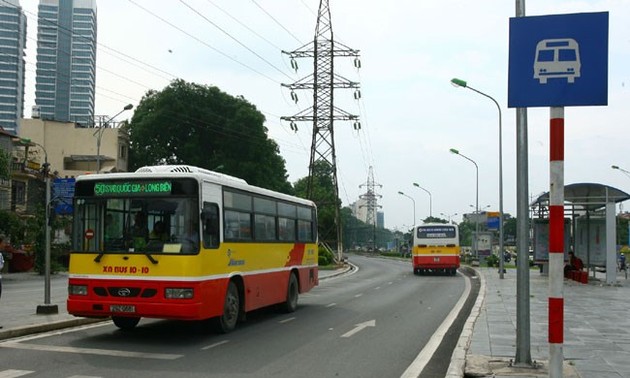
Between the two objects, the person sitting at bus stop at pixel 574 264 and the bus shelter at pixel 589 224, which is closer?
the bus shelter at pixel 589 224

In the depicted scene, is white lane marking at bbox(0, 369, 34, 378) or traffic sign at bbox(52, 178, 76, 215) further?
traffic sign at bbox(52, 178, 76, 215)

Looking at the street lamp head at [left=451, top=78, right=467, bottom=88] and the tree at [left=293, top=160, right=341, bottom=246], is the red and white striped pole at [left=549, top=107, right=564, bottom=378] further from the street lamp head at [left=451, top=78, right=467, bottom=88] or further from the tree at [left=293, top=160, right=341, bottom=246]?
the tree at [left=293, top=160, right=341, bottom=246]

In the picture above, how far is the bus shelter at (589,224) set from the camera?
26.6 m

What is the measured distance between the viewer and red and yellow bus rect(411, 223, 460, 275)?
38.7 m

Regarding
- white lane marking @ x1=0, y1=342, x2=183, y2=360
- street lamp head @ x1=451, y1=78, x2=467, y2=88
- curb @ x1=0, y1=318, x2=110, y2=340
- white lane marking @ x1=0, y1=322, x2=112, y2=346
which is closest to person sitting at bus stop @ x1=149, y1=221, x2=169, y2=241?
white lane marking @ x1=0, y1=342, x2=183, y2=360

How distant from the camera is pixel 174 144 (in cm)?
6125

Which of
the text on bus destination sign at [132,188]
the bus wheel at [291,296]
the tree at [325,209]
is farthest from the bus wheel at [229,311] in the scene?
the tree at [325,209]

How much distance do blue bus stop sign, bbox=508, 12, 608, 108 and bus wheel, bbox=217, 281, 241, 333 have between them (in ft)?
24.8

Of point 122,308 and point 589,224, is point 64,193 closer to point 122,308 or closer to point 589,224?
point 122,308

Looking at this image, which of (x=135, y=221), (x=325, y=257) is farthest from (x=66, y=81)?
(x=135, y=221)

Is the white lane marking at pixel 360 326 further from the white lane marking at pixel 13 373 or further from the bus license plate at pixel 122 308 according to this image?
the white lane marking at pixel 13 373

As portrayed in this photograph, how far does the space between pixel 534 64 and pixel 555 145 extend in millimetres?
857

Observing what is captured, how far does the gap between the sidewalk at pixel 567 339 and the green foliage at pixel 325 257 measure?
95.6 ft

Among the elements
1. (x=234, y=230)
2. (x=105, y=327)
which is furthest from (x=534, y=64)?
(x=105, y=327)
